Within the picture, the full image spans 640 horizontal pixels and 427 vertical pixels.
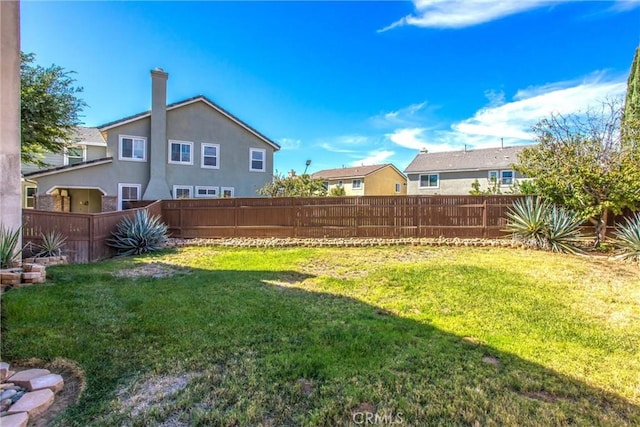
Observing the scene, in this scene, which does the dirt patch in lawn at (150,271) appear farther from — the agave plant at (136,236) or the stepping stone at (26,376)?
the stepping stone at (26,376)

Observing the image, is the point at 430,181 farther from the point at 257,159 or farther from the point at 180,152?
the point at 180,152

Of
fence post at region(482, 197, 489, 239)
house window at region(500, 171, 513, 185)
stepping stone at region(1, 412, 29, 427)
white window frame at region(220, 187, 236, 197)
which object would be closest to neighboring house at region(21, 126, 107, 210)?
white window frame at region(220, 187, 236, 197)

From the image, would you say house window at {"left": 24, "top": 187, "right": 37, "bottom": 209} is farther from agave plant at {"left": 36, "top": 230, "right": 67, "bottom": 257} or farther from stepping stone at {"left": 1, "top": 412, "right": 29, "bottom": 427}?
stepping stone at {"left": 1, "top": 412, "right": 29, "bottom": 427}

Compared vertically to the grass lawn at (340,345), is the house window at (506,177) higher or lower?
higher

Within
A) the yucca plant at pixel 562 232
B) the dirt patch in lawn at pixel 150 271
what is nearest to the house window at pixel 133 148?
the dirt patch in lawn at pixel 150 271

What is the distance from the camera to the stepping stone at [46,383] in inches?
113

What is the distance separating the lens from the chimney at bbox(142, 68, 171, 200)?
59.1ft

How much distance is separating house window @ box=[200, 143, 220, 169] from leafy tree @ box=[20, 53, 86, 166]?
604cm

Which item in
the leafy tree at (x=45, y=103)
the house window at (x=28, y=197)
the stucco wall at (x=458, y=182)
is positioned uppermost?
the leafy tree at (x=45, y=103)

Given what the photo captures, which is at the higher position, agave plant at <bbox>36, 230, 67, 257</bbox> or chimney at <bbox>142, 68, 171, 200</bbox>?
chimney at <bbox>142, 68, 171, 200</bbox>

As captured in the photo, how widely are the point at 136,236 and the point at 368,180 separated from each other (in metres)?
26.5

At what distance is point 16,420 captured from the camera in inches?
94.3

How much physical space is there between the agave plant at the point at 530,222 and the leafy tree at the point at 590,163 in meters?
0.86

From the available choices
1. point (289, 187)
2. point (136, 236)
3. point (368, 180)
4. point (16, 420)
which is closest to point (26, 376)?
point (16, 420)
